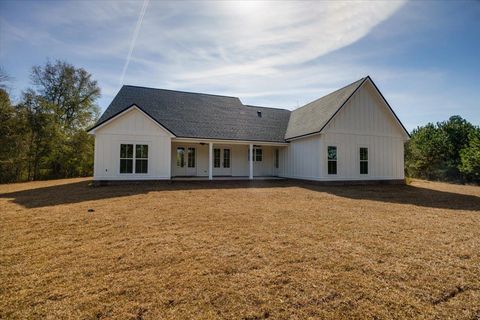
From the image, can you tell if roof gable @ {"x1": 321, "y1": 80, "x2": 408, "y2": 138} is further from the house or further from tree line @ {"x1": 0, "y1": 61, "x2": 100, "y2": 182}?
tree line @ {"x1": 0, "y1": 61, "x2": 100, "y2": 182}

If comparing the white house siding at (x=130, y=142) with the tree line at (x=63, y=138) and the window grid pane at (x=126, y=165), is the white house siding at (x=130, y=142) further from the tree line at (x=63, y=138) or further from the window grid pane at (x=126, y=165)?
the tree line at (x=63, y=138)

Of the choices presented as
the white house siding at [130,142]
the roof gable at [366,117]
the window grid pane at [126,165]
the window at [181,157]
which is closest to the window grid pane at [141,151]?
the white house siding at [130,142]

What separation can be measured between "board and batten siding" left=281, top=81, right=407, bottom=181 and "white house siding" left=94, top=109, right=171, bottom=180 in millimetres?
8901

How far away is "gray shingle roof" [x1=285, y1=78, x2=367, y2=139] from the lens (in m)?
14.6

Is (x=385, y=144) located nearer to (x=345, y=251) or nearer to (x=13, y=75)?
(x=345, y=251)

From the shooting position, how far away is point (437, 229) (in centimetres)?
539

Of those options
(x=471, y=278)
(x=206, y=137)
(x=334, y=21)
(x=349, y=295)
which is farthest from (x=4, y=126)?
(x=471, y=278)

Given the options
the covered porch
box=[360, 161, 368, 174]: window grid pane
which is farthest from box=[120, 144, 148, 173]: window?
box=[360, 161, 368, 174]: window grid pane

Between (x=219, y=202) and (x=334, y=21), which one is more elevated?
(x=334, y=21)

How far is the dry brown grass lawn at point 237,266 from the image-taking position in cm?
245

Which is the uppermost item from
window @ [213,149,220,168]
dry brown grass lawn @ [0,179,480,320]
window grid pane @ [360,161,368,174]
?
window @ [213,149,220,168]

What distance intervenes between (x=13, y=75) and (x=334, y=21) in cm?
2356

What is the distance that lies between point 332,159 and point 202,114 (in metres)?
9.59

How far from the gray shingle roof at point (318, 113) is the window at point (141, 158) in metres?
9.80
